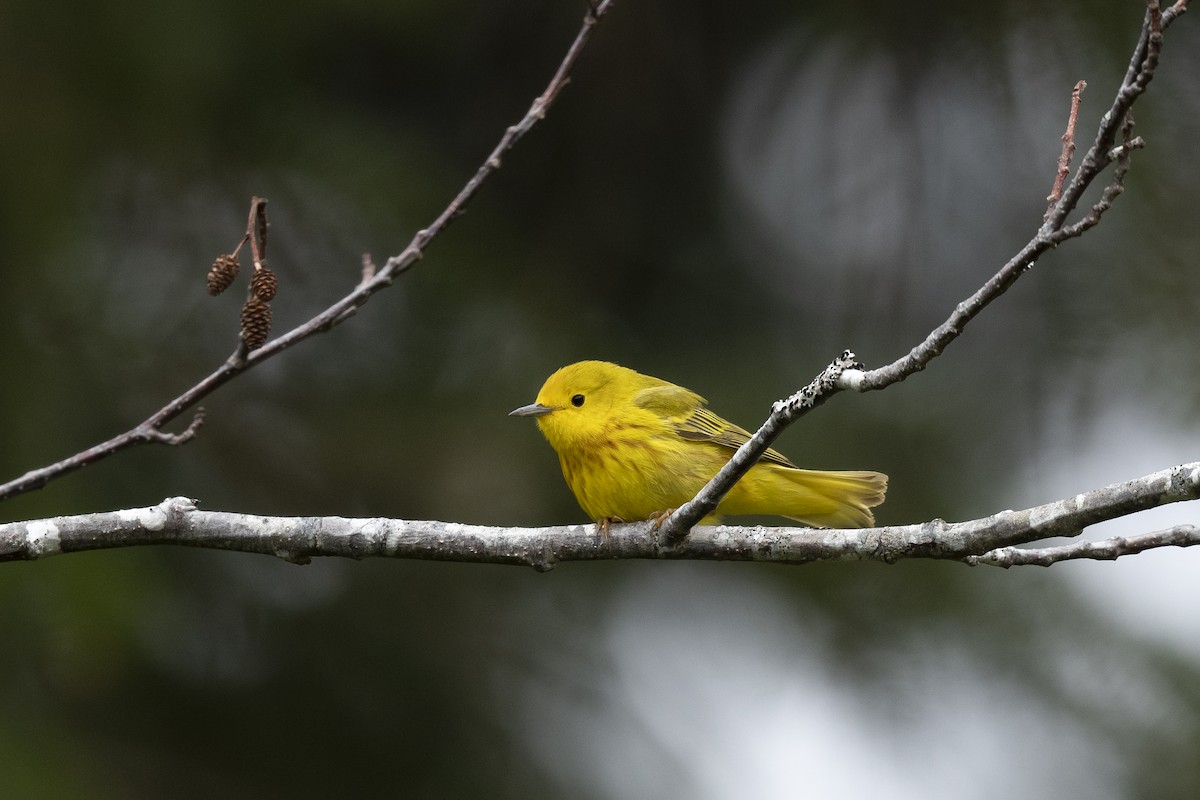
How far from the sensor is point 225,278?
275cm

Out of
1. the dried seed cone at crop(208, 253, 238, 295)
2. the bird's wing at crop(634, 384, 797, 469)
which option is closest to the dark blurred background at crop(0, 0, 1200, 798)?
the bird's wing at crop(634, 384, 797, 469)

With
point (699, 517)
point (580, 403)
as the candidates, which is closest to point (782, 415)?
point (699, 517)

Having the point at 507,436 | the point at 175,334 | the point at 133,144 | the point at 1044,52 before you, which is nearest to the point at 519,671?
the point at 507,436

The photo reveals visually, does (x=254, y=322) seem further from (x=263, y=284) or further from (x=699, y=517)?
(x=699, y=517)

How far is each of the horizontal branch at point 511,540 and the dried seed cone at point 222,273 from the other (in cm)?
58

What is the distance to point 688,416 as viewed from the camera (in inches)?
187

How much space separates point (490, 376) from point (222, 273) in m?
3.21

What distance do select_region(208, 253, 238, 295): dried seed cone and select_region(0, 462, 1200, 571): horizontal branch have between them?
58cm

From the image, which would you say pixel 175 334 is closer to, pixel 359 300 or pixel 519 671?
pixel 519 671

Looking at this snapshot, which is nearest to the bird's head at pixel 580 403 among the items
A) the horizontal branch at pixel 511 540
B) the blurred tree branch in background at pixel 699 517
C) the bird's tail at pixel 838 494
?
the bird's tail at pixel 838 494

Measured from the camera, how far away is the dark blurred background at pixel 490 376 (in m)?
5.23

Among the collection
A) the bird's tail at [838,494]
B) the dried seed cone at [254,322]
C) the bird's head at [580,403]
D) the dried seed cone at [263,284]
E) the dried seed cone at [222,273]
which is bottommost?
the dried seed cone at [254,322]

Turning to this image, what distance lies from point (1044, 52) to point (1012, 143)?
56 cm

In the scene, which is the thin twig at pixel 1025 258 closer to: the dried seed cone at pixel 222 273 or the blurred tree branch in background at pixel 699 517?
the blurred tree branch in background at pixel 699 517
